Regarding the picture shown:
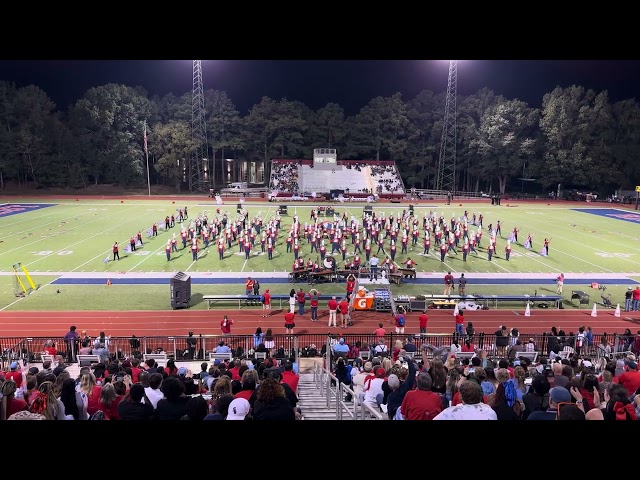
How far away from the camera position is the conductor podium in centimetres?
1590

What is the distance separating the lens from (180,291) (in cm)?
1609

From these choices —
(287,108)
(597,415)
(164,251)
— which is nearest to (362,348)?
(597,415)

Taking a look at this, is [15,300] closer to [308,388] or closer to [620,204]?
[308,388]

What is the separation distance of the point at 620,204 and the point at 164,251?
45.7 metres

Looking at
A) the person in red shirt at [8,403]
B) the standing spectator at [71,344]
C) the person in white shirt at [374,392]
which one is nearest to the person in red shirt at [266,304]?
the standing spectator at [71,344]

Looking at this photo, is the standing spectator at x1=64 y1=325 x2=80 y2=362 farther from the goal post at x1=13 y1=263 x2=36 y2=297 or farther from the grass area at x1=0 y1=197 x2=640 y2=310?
the goal post at x1=13 y1=263 x2=36 y2=297

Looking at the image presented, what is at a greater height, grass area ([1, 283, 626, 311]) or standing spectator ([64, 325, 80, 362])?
standing spectator ([64, 325, 80, 362])

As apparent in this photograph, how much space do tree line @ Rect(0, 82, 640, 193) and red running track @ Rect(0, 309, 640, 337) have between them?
43854 mm

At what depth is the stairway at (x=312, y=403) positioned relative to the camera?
21.7ft

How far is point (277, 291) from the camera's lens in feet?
59.5

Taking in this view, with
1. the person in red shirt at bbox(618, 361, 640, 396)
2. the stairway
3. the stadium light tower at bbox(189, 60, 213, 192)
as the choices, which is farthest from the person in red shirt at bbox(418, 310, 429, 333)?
the stadium light tower at bbox(189, 60, 213, 192)

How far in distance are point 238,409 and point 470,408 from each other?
1.96 meters

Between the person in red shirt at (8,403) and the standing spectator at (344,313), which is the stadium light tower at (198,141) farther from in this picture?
the person in red shirt at (8,403)

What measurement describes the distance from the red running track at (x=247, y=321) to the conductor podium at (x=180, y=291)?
1.05 ft
